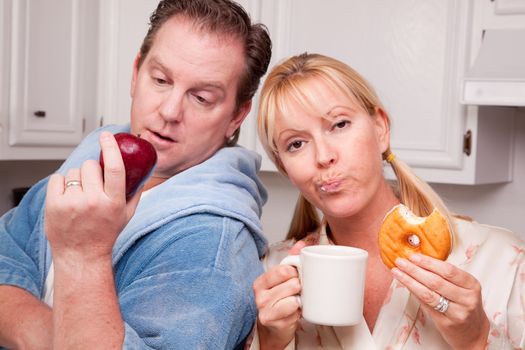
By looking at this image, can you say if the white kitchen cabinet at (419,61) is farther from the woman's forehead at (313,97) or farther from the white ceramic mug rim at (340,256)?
the white ceramic mug rim at (340,256)

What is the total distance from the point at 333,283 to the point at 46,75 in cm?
177

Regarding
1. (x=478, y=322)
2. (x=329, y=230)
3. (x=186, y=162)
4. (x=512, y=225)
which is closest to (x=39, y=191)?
(x=186, y=162)

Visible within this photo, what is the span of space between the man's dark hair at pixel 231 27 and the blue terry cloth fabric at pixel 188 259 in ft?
0.41

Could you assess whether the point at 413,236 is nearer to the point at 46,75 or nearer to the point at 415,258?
the point at 415,258

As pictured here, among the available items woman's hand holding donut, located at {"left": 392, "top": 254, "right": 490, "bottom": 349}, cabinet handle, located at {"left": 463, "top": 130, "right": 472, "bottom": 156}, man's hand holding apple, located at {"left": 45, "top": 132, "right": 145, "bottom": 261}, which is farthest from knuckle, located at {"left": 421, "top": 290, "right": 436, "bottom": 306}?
cabinet handle, located at {"left": 463, "top": 130, "right": 472, "bottom": 156}

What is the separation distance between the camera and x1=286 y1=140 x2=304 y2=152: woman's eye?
1.16m

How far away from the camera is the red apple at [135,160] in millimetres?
813

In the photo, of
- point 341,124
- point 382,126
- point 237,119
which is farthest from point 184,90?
point 382,126

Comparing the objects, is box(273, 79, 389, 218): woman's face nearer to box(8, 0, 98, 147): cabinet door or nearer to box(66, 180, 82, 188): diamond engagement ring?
box(66, 180, 82, 188): diamond engagement ring

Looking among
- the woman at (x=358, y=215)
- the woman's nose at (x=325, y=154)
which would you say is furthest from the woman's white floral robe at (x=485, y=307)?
the woman's nose at (x=325, y=154)

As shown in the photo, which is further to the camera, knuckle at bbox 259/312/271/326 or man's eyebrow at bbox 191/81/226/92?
man's eyebrow at bbox 191/81/226/92

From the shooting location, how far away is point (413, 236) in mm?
908

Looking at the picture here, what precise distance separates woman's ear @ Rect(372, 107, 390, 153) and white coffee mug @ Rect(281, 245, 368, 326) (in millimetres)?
381

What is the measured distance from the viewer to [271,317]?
3.13 feet
